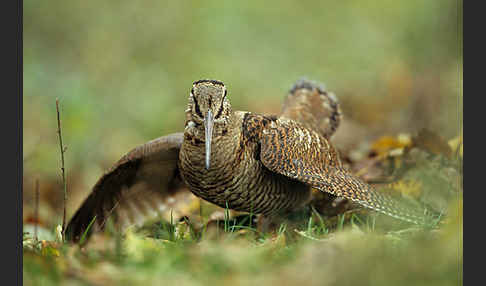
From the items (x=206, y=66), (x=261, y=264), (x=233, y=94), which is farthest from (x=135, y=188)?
(x=206, y=66)

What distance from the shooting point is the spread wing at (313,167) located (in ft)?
A: 13.4

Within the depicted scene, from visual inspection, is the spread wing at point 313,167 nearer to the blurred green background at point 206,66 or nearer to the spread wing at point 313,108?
the spread wing at point 313,108

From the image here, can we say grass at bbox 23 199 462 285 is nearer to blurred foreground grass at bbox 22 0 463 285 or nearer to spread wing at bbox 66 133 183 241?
blurred foreground grass at bbox 22 0 463 285

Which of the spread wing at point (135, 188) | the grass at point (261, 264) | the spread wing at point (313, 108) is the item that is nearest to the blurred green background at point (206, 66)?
the spread wing at point (313, 108)

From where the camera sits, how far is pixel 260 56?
13.3m

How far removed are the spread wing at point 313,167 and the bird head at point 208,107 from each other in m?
0.47

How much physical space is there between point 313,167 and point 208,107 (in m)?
0.92

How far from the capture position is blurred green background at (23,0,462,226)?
869cm

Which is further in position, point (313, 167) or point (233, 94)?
point (233, 94)

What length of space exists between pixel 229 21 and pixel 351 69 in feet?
11.1

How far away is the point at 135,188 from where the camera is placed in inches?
203

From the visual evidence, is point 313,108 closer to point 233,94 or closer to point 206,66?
point 233,94

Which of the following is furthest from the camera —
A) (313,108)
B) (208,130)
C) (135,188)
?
(313,108)

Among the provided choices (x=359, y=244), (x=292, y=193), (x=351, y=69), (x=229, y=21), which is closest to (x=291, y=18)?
(x=229, y=21)
